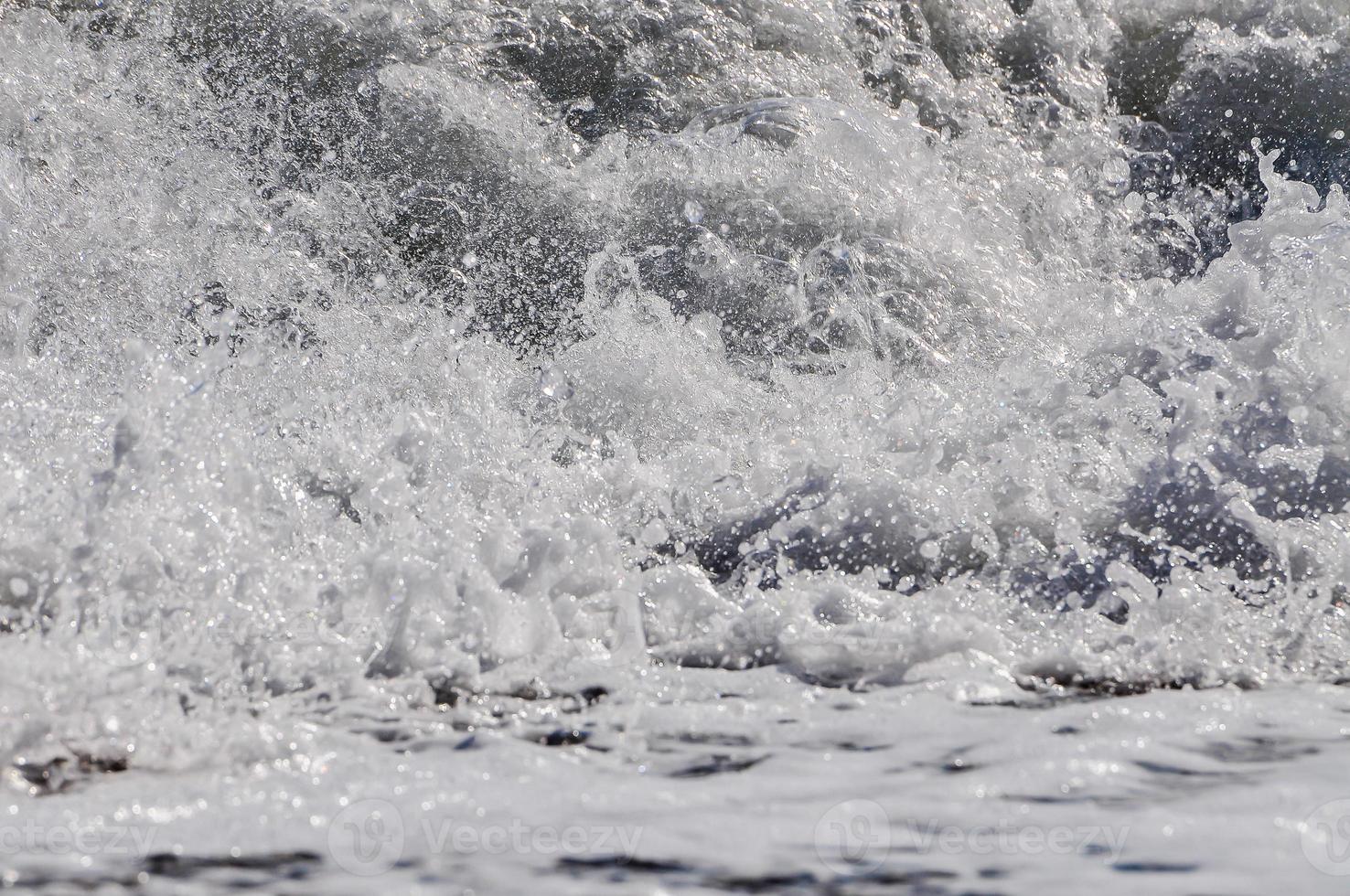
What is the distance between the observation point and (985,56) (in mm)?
4859

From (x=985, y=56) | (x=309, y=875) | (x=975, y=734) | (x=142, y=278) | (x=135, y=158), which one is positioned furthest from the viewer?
(x=985, y=56)

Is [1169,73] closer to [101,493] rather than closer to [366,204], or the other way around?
[366,204]

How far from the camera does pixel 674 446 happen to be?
310cm

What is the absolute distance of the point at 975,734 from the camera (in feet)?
5.78

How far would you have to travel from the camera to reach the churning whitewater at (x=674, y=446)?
4.97 feet

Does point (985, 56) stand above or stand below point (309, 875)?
above

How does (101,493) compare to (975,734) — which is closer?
(975,734)

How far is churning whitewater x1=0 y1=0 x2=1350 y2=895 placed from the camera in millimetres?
1515

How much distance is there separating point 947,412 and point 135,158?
2.83 m

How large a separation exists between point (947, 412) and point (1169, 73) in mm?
2881

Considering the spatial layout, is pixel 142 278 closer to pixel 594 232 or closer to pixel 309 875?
pixel 594 232

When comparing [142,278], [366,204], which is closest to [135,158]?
[142,278]

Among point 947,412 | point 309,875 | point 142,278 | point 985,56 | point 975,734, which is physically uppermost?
point 985,56

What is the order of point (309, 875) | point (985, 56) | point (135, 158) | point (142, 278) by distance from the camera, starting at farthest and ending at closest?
1. point (985, 56)
2. point (135, 158)
3. point (142, 278)
4. point (309, 875)
